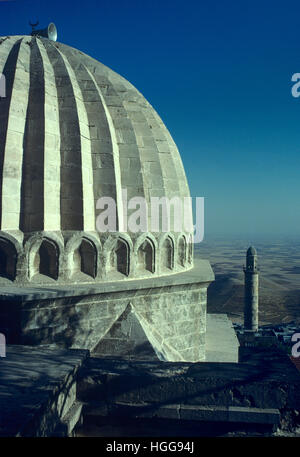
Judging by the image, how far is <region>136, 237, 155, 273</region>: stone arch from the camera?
25.1 ft

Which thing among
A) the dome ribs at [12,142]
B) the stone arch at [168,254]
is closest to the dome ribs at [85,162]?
the dome ribs at [12,142]

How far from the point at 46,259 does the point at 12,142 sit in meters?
2.15

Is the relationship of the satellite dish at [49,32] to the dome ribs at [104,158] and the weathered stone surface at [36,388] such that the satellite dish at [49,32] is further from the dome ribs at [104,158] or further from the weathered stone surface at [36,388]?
the weathered stone surface at [36,388]

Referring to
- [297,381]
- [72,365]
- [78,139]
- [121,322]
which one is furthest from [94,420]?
[78,139]

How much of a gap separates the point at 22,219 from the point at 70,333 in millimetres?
2106

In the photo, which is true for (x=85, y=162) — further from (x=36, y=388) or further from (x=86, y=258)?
(x=36, y=388)

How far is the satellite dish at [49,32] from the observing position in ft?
30.5

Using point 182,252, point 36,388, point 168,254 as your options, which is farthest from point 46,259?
point 182,252

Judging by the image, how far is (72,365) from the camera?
4965 millimetres

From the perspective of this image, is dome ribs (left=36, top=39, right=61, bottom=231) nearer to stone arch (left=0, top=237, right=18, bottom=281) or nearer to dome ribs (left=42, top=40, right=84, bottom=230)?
dome ribs (left=42, top=40, right=84, bottom=230)

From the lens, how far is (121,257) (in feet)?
23.8

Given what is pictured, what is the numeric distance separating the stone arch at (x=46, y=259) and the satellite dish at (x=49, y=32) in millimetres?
5545

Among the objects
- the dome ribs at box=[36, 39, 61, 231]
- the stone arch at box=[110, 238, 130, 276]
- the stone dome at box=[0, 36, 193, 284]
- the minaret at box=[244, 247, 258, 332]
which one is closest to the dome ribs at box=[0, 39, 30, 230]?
the stone dome at box=[0, 36, 193, 284]
